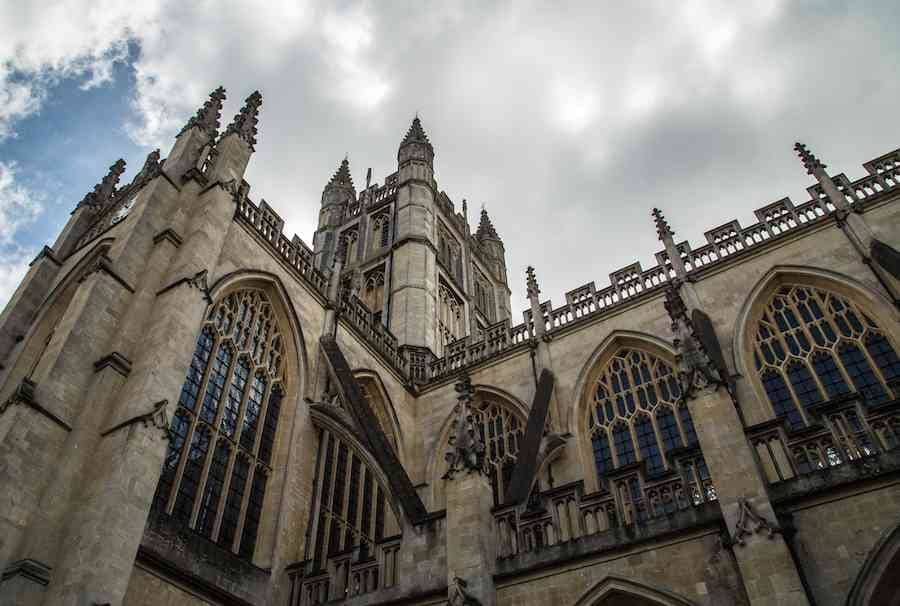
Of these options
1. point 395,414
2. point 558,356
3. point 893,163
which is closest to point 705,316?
point 558,356

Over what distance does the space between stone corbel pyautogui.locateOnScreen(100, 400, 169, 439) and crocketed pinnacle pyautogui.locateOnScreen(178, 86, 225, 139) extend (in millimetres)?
7998

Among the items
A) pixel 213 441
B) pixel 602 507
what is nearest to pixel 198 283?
pixel 213 441

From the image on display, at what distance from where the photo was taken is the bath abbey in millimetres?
8188

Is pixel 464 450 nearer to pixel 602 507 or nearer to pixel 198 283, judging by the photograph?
pixel 602 507

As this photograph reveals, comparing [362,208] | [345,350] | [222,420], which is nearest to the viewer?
[222,420]

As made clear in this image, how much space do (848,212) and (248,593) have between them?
1443cm

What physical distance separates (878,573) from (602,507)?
3423 mm

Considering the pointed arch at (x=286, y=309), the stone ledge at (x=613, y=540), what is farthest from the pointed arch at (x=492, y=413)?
the stone ledge at (x=613, y=540)

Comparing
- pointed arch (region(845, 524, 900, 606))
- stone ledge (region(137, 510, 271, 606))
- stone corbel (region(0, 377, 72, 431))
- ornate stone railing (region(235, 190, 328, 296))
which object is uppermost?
ornate stone railing (region(235, 190, 328, 296))

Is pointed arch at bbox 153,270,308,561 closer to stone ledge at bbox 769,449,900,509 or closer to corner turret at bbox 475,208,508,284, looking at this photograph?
stone ledge at bbox 769,449,900,509

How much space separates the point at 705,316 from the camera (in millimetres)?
14773

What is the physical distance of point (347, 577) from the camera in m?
11.0

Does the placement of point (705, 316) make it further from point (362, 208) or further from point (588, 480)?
point (362, 208)

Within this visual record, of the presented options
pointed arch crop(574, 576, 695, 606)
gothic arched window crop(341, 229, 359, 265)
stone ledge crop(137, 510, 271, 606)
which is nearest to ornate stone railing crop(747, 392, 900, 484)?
pointed arch crop(574, 576, 695, 606)
